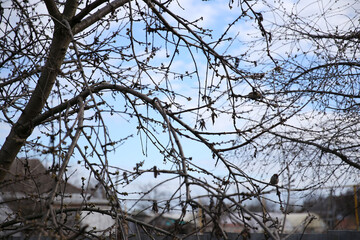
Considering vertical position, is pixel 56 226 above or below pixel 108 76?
below

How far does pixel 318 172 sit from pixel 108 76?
2.90 metres

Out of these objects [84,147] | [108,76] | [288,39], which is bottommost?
[84,147]

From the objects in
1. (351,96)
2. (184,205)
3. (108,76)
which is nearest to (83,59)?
(108,76)

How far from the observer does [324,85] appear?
541cm

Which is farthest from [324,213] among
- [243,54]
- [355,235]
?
[243,54]

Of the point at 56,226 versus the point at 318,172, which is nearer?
the point at 56,226

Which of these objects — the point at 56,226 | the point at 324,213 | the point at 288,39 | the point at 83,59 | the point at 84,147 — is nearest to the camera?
the point at 56,226

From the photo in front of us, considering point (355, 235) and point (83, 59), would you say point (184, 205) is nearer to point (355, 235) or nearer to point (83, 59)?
point (83, 59)

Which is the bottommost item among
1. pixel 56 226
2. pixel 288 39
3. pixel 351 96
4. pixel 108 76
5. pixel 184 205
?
pixel 56 226

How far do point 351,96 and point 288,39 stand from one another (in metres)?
1.18

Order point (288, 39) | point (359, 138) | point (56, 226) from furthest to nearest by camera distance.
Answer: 1. point (288, 39)
2. point (359, 138)
3. point (56, 226)

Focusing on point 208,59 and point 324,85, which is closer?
point 208,59

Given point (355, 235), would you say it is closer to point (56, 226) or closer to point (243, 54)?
point (243, 54)

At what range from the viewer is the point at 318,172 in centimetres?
527
